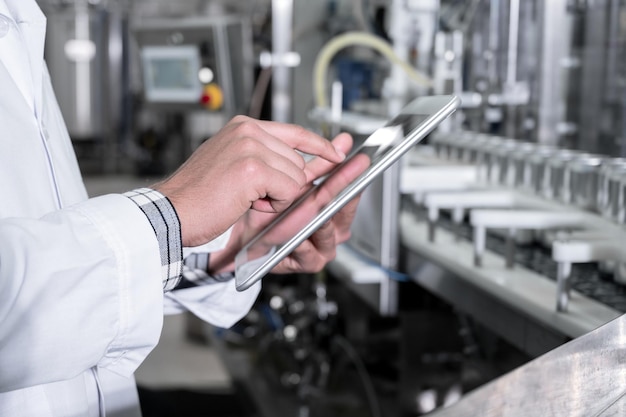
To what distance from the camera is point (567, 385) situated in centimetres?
59

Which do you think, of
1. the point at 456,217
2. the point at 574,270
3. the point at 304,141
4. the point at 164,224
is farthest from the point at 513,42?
the point at 164,224

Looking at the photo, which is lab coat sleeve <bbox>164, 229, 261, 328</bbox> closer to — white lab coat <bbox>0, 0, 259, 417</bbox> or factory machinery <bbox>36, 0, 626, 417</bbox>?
white lab coat <bbox>0, 0, 259, 417</bbox>

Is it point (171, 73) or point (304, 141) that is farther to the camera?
point (171, 73)

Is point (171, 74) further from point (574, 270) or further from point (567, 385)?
point (567, 385)

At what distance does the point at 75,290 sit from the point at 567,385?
1.26 feet

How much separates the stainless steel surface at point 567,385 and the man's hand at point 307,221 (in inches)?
9.4

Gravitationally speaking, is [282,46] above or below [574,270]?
above

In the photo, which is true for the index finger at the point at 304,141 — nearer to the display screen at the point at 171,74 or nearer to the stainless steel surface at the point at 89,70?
the display screen at the point at 171,74

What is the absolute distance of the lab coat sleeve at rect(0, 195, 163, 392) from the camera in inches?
24.1

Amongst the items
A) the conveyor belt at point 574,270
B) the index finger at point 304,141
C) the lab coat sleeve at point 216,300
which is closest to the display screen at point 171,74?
the conveyor belt at point 574,270

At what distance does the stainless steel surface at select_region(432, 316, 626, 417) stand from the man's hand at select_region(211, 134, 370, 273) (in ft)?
0.78

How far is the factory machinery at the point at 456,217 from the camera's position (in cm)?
96

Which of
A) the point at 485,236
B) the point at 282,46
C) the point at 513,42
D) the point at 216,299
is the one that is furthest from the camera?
the point at 282,46

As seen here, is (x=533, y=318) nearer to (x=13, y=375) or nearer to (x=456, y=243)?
(x=456, y=243)
